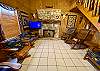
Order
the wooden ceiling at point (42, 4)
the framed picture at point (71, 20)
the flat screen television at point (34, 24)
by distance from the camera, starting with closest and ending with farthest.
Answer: the flat screen television at point (34, 24) → the wooden ceiling at point (42, 4) → the framed picture at point (71, 20)

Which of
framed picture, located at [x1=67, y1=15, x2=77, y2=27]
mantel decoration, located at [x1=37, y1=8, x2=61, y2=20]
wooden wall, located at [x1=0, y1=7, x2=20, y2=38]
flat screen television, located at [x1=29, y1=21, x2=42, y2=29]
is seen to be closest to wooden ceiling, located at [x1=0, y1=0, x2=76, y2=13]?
mantel decoration, located at [x1=37, y1=8, x2=61, y2=20]

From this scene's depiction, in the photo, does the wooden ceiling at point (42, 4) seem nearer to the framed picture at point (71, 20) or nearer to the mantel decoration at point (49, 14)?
the mantel decoration at point (49, 14)

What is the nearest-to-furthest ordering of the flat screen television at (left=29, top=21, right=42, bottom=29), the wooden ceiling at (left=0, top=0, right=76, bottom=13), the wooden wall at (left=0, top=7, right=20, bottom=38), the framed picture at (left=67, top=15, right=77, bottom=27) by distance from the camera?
the wooden wall at (left=0, top=7, right=20, bottom=38) < the flat screen television at (left=29, top=21, right=42, bottom=29) < the wooden ceiling at (left=0, top=0, right=76, bottom=13) < the framed picture at (left=67, top=15, right=77, bottom=27)

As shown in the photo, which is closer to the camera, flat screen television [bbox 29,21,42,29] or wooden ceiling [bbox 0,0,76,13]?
flat screen television [bbox 29,21,42,29]

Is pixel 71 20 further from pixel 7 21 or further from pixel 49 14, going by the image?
pixel 7 21

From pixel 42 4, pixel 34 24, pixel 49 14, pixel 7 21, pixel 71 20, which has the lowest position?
pixel 34 24

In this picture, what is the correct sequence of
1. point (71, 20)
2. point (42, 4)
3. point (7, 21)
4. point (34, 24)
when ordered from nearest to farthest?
point (7, 21) → point (34, 24) → point (42, 4) → point (71, 20)

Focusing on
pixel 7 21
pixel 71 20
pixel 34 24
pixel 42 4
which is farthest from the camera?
pixel 71 20

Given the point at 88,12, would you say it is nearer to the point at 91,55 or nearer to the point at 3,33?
the point at 91,55

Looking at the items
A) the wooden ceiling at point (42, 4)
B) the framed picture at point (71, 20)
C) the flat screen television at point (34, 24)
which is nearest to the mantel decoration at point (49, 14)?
the wooden ceiling at point (42, 4)

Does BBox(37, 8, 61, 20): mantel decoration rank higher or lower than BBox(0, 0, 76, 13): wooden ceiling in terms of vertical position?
lower

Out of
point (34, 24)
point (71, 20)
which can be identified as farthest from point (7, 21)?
point (71, 20)

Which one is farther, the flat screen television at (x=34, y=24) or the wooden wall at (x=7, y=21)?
the flat screen television at (x=34, y=24)

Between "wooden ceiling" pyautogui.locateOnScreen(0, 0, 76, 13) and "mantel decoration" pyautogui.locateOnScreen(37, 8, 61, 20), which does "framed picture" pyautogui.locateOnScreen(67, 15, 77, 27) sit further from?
"mantel decoration" pyautogui.locateOnScreen(37, 8, 61, 20)
